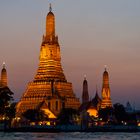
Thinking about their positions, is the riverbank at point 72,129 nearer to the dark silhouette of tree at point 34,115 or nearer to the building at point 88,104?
the dark silhouette of tree at point 34,115

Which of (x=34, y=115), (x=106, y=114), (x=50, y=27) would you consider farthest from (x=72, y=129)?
(x=50, y=27)

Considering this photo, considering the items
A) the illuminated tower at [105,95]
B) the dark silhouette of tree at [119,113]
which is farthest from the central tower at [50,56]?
the dark silhouette of tree at [119,113]

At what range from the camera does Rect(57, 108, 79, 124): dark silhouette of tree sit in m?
109

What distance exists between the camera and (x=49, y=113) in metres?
116

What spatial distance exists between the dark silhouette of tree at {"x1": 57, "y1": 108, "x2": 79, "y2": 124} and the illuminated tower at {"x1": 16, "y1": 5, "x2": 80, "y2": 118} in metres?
4.38

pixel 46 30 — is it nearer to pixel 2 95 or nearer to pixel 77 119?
pixel 77 119

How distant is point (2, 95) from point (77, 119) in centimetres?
2477

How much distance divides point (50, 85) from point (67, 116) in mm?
11494

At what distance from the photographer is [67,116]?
10881 centimetres

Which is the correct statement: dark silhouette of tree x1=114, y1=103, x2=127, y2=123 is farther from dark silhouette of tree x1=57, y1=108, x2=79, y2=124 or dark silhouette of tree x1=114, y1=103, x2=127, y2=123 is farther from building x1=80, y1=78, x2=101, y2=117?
dark silhouette of tree x1=57, y1=108, x2=79, y2=124

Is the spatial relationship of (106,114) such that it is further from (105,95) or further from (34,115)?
(34,115)

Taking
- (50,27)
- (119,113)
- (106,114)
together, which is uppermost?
(50,27)

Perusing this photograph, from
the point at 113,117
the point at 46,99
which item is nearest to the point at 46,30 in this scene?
the point at 46,99

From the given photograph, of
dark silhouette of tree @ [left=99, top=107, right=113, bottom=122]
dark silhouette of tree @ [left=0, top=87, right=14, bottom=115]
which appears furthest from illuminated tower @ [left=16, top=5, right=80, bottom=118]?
dark silhouette of tree @ [left=0, top=87, right=14, bottom=115]
